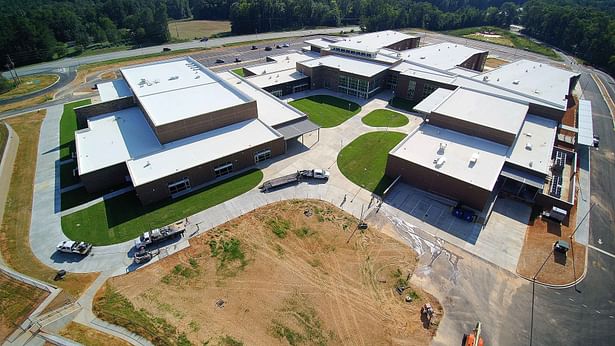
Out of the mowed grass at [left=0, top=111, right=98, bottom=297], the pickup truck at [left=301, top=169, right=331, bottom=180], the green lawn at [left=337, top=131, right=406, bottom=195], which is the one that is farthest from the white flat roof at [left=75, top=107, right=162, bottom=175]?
the green lawn at [left=337, top=131, right=406, bottom=195]

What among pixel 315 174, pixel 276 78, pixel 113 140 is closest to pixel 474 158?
pixel 315 174

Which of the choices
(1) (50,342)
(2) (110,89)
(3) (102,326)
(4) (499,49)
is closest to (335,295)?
(3) (102,326)

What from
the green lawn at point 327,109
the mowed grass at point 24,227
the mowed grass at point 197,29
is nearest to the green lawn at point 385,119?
the green lawn at point 327,109

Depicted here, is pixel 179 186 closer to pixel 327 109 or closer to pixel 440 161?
pixel 327 109

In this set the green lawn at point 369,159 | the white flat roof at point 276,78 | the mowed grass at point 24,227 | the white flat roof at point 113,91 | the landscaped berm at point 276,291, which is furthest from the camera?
the white flat roof at point 276,78

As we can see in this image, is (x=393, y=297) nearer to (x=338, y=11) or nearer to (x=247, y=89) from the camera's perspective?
(x=247, y=89)

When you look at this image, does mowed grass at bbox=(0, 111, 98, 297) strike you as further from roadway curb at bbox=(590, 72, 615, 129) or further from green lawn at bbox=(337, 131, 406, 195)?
roadway curb at bbox=(590, 72, 615, 129)

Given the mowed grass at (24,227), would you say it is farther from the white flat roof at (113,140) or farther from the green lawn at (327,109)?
the green lawn at (327,109)
